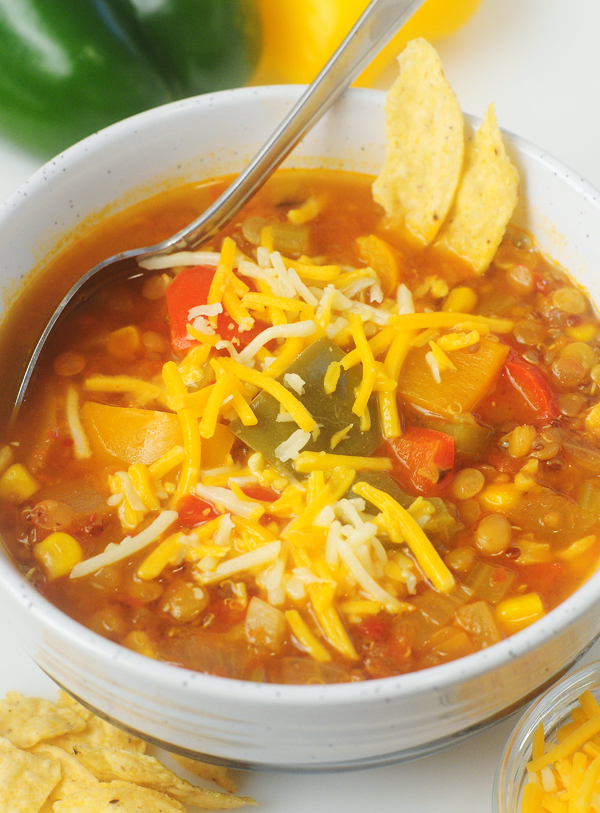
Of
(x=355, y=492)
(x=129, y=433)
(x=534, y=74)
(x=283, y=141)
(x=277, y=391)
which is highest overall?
(x=534, y=74)

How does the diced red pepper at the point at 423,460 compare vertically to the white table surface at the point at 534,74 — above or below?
below

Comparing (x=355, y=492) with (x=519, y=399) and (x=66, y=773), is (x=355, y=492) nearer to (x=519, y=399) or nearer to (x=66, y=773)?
(x=519, y=399)

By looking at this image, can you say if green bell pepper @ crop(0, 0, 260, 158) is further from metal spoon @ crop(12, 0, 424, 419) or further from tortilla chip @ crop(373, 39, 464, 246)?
tortilla chip @ crop(373, 39, 464, 246)

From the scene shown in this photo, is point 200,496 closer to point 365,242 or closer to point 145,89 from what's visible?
point 365,242

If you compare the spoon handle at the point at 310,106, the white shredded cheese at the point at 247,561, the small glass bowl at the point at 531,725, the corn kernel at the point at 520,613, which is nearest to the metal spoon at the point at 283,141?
the spoon handle at the point at 310,106

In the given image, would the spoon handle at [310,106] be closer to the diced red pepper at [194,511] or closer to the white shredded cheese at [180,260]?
the white shredded cheese at [180,260]

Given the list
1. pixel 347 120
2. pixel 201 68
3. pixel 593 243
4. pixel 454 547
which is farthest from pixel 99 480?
pixel 201 68

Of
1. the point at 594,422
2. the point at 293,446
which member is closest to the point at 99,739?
the point at 293,446
